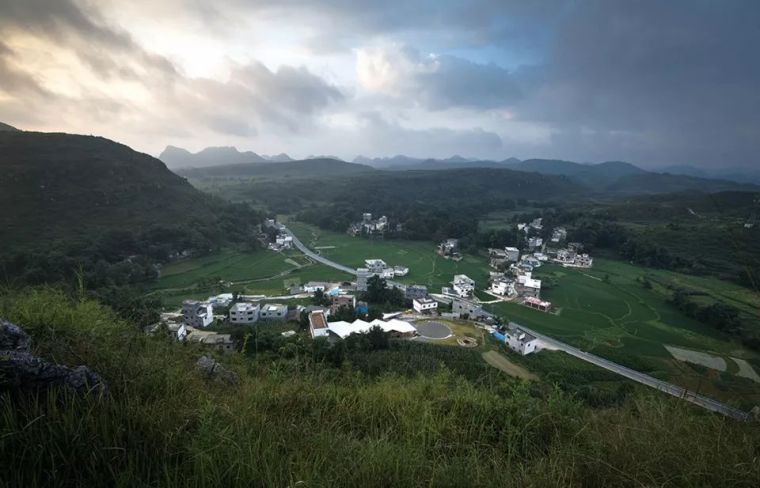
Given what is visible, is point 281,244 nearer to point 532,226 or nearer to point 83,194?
point 83,194

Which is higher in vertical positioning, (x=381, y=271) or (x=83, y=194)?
(x=83, y=194)

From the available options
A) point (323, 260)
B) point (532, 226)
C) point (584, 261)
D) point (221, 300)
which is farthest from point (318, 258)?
point (532, 226)

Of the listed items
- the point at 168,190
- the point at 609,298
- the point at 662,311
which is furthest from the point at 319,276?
the point at 168,190

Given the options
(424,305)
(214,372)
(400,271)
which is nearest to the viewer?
(214,372)

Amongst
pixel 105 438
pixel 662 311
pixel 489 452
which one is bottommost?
pixel 662 311

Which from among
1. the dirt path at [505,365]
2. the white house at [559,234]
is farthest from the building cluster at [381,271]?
the white house at [559,234]

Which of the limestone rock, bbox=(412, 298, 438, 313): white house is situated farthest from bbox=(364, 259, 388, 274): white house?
the limestone rock

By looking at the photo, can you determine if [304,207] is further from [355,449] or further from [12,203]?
[355,449]
